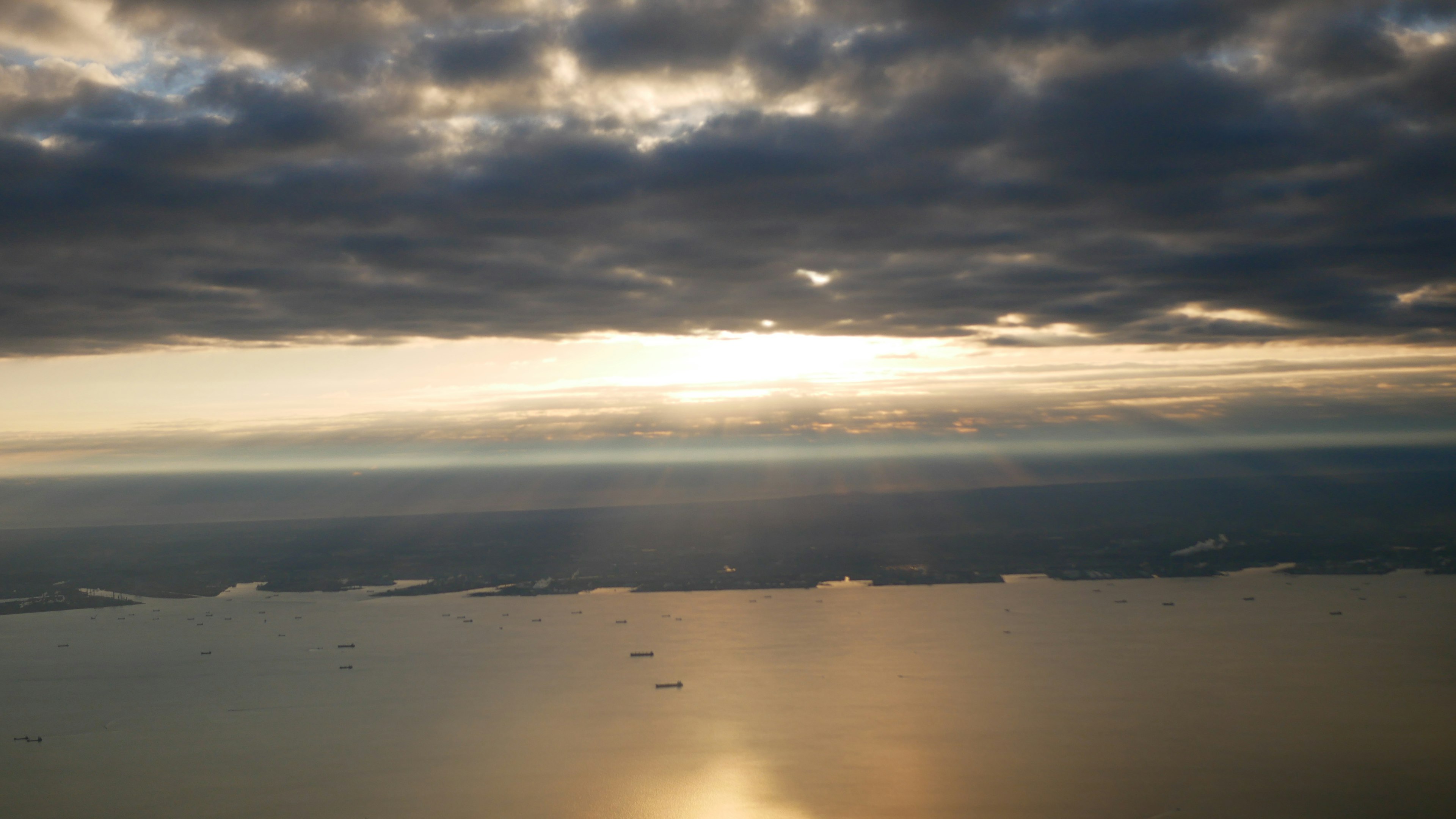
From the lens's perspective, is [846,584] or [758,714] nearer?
A: [758,714]

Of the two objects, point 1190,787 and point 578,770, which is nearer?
point 1190,787

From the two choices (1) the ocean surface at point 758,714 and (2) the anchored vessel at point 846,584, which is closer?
(1) the ocean surface at point 758,714

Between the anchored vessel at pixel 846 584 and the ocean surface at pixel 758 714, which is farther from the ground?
the ocean surface at pixel 758 714

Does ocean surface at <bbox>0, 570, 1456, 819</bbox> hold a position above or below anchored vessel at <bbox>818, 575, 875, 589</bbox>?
above

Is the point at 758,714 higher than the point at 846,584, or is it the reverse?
the point at 758,714

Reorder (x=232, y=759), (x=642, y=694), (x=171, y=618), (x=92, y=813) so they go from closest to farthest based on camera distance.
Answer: (x=92, y=813), (x=232, y=759), (x=642, y=694), (x=171, y=618)

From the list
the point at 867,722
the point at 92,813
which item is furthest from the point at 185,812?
the point at 867,722

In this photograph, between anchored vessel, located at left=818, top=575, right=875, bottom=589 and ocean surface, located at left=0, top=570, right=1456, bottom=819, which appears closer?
ocean surface, located at left=0, top=570, right=1456, bottom=819

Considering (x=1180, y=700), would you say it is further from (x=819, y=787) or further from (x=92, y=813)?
(x=92, y=813)
